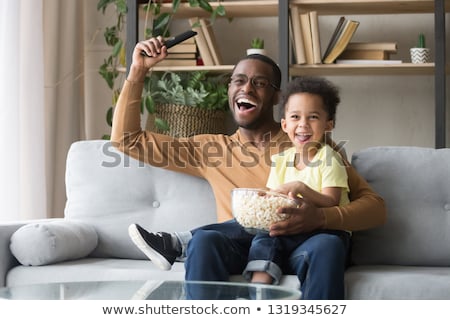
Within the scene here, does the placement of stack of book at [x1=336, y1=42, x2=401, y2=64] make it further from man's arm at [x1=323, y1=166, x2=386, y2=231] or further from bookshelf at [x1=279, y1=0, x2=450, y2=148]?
man's arm at [x1=323, y1=166, x2=386, y2=231]

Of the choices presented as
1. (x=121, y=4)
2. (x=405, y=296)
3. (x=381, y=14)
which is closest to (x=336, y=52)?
(x=381, y=14)

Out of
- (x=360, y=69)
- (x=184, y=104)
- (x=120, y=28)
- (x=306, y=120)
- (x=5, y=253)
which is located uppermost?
(x=120, y=28)

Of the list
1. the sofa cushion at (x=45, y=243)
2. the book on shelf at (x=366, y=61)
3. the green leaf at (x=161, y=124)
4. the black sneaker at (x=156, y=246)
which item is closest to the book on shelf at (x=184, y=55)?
the green leaf at (x=161, y=124)

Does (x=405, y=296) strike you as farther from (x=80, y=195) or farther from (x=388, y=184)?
(x=80, y=195)

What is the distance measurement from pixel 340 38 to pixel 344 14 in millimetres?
354

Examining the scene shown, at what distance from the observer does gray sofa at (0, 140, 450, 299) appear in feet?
6.97

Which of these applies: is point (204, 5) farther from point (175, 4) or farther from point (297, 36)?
point (297, 36)

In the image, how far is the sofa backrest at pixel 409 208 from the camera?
229 centimetres

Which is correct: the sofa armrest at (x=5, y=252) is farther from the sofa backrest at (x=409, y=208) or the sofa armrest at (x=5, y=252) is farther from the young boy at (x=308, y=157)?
the sofa backrest at (x=409, y=208)

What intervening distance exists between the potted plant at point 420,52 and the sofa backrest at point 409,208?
1392 mm

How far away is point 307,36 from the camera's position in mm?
3707

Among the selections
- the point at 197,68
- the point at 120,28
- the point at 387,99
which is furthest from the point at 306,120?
the point at 120,28

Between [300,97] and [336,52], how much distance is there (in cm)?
150

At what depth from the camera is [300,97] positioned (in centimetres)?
228
